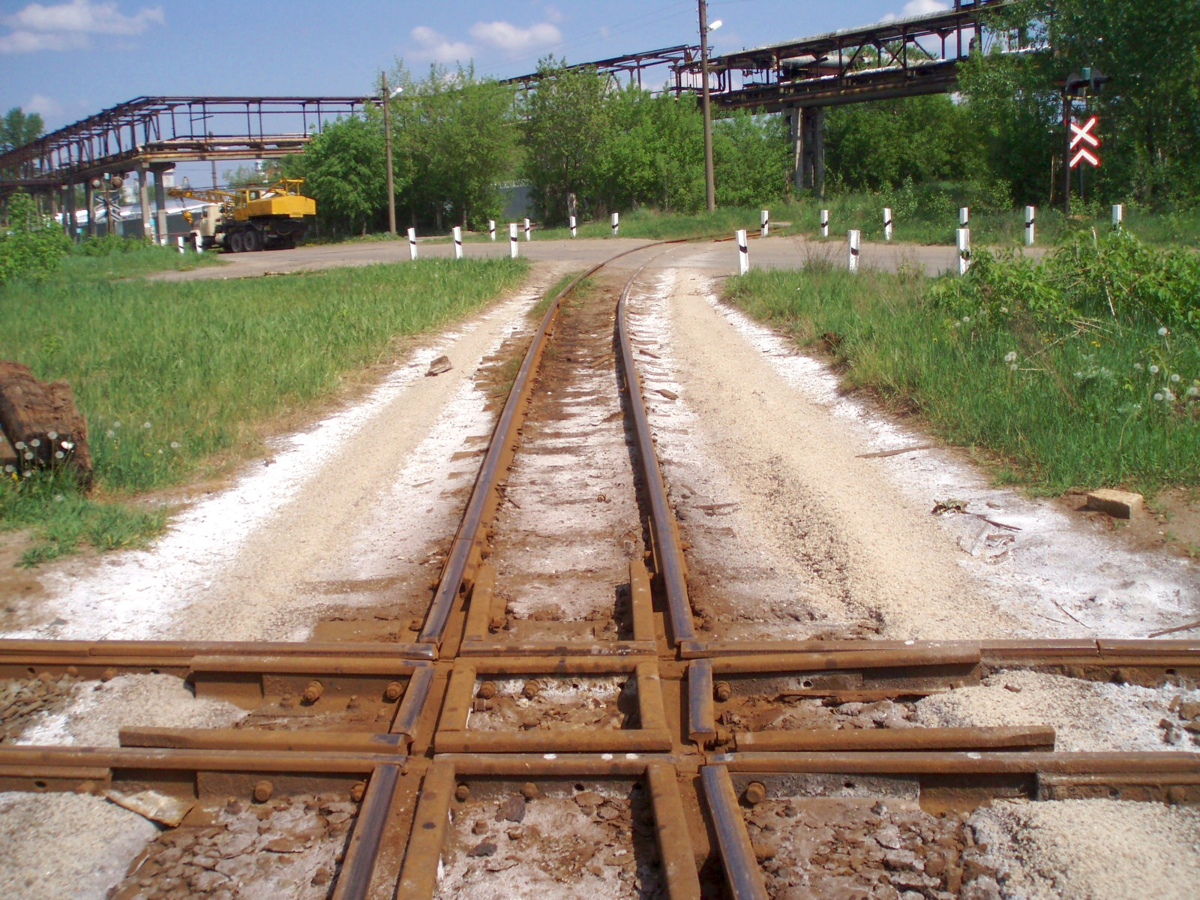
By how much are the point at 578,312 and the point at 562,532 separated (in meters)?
9.75

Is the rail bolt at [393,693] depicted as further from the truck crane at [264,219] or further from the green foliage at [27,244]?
the truck crane at [264,219]

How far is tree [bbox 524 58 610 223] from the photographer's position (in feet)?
170

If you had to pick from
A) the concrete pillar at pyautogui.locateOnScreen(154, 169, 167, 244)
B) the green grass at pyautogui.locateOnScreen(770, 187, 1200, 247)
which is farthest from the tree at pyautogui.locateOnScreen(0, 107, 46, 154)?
the green grass at pyautogui.locateOnScreen(770, 187, 1200, 247)

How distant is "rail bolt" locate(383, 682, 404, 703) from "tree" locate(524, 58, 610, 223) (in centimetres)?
4869

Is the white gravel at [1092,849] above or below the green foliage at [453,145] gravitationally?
below

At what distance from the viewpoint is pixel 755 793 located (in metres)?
3.20

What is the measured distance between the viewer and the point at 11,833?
10.5 feet

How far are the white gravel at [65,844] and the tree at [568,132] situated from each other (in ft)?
162

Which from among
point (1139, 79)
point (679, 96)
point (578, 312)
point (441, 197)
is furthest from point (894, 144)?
point (578, 312)

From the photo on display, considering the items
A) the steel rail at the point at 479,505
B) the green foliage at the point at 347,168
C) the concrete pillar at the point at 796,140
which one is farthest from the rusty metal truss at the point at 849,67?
the steel rail at the point at 479,505

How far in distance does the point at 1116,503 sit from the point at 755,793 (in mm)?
3475

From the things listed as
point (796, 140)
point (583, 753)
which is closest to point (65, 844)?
point (583, 753)

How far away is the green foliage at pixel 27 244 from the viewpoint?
20.3 metres

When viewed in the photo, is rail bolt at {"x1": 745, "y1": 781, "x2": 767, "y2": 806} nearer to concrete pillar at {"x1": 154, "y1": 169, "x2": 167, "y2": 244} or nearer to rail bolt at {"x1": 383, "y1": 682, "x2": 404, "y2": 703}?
rail bolt at {"x1": 383, "y1": 682, "x2": 404, "y2": 703}
